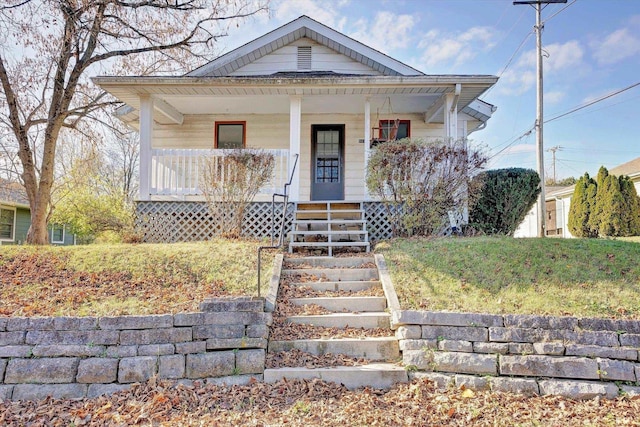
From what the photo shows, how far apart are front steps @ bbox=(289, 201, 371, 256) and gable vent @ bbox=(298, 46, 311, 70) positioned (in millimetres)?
3687

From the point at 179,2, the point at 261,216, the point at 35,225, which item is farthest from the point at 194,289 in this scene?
the point at 179,2

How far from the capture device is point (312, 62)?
32.6 ft

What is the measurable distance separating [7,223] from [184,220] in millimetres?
13724

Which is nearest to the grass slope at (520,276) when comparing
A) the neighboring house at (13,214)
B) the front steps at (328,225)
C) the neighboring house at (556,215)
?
the front steps at (328,225)

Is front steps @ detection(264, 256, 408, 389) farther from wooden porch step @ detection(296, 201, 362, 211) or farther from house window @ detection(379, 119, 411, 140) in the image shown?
house window @ detection(379, 119, 411, 140)

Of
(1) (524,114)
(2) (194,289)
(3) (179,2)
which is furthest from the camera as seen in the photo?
(1) (524,114)

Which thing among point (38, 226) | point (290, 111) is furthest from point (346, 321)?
point (38, 226)

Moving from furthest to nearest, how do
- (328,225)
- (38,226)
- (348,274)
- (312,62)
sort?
1. (312,62)
2. (38,226)
3. (328,225)
4. (348,274)

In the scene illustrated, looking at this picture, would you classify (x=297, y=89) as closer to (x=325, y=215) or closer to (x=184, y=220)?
(x=325, y=215)

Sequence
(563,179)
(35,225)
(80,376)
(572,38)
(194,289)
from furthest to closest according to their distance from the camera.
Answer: (563,179) < (572,38) < (35,225) < (194,289) < (80,376)

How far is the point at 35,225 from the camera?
8.66 metres

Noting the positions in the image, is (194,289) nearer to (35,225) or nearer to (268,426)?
(268,426)

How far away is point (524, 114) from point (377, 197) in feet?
70.2

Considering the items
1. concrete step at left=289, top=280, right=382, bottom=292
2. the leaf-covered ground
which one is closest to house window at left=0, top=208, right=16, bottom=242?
the leaf-covered ground
